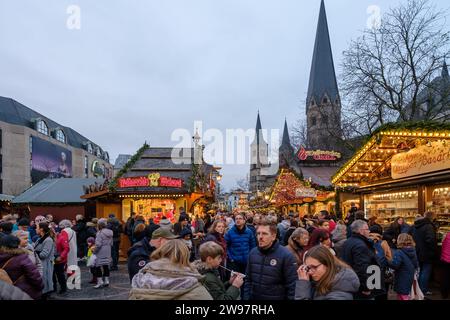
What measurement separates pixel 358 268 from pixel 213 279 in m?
2.05

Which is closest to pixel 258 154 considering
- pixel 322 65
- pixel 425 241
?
pixel 322 65

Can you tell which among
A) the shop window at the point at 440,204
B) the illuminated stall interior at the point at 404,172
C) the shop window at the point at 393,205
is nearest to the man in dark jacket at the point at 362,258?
the illuminated stall interior at the point at 404,172

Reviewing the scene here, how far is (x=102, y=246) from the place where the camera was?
1020cm

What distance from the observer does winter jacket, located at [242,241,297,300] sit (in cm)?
436

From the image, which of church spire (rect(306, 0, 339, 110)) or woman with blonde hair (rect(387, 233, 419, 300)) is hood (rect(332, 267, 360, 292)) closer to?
woman with blonde hair (rect(387, 233, 419, 300))

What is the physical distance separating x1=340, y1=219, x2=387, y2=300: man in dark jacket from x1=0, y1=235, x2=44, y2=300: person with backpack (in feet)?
13.6

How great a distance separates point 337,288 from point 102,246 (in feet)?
26.7

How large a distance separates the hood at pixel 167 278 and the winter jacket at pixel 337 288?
3.31ft

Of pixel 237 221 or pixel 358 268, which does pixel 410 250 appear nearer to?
pixel 358 268

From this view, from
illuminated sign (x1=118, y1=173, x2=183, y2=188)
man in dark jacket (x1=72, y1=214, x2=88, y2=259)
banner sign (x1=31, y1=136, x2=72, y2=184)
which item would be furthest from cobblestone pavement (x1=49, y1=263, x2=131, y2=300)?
banner sign (x1=31, y1=136, x2=72, y2=184)

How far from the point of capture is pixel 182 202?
21938 millimetres

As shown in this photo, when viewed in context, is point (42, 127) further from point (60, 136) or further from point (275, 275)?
point (275, 275)

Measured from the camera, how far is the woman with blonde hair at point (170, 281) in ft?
9.62
